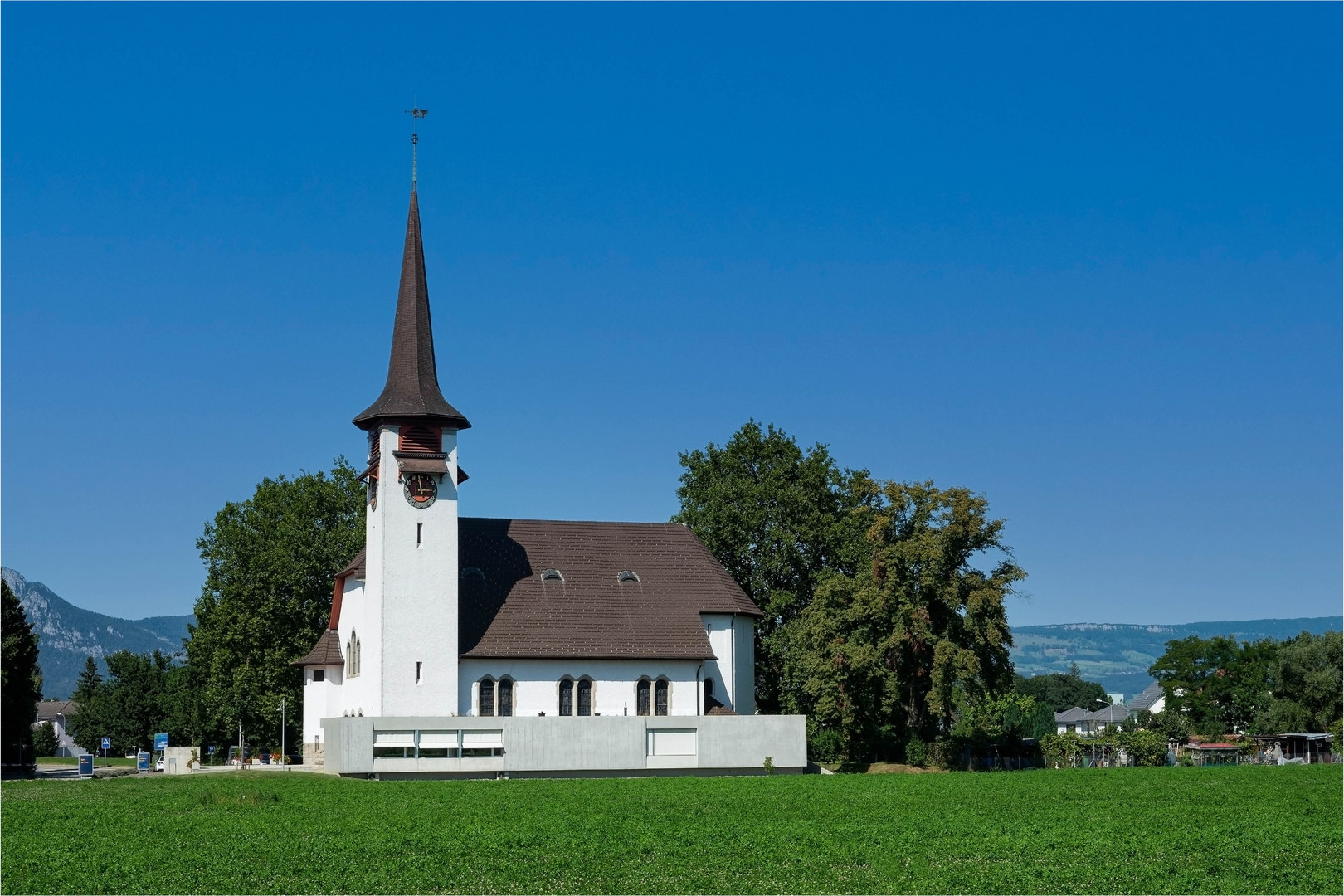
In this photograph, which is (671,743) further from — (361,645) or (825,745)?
(361,645)

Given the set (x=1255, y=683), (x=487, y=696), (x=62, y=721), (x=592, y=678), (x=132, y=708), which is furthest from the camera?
(x=62, y=721)

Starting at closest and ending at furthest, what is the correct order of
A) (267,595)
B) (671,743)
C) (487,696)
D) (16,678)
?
1. (671,743)
2. (487,696)
3. (16,678)
4. (267,595)

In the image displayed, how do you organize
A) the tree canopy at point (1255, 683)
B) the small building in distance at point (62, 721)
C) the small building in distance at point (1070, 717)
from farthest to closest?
the small building in distance at point (1070, 717)
the small building in distance at point (62, 721)
the tree canopy at point (1255, 683)

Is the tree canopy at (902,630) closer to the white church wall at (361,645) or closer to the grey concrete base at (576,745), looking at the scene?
the grey concrete base at (576,745)

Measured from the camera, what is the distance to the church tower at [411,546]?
56.2 metres

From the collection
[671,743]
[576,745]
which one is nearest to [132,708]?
[576,745]

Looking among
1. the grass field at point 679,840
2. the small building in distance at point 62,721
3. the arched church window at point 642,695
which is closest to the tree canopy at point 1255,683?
the arched church window at point 642,695

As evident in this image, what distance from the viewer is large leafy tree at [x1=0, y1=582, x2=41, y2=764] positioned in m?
61.5

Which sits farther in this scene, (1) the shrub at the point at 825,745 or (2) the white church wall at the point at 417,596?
(1) the shrub at the point at 825,745

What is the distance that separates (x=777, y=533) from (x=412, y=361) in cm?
1964

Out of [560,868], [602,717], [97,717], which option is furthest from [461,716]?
[97,717]

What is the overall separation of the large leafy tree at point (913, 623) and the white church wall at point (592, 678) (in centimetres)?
505

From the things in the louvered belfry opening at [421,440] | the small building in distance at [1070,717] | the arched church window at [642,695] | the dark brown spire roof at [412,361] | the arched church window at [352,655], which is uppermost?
the dark brown spire roof at [412,361]

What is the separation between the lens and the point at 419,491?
189 feet
